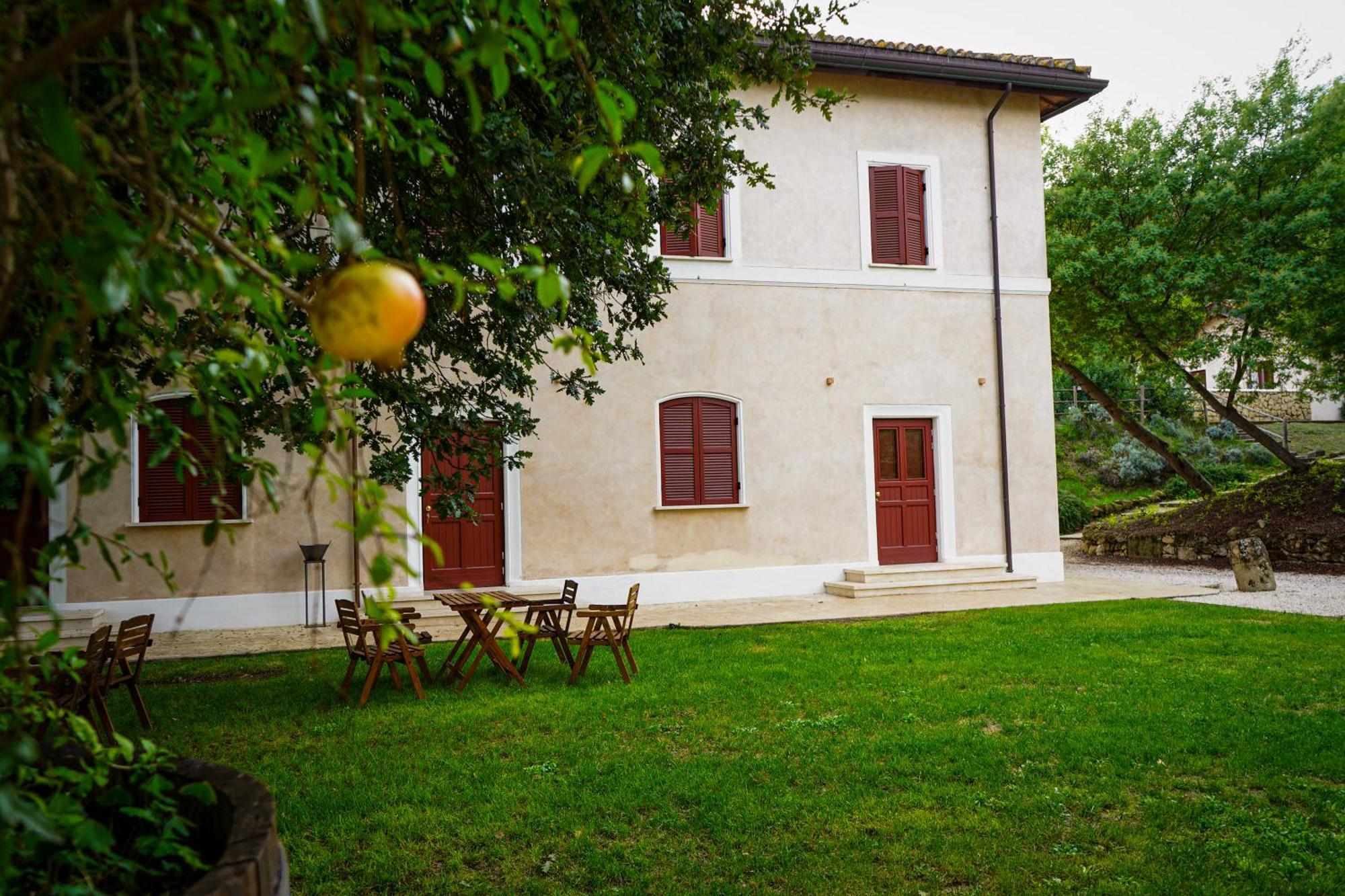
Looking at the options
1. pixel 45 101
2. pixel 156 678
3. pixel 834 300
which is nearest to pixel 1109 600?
pixel 834 300

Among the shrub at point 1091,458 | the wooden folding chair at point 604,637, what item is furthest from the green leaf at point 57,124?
the shrub at point 1091,458

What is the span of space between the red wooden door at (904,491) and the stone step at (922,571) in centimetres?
29

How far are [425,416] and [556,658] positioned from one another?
9.92ft

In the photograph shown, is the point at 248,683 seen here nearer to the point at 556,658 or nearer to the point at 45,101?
the point at 556,658

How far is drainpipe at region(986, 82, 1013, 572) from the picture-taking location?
12656mm

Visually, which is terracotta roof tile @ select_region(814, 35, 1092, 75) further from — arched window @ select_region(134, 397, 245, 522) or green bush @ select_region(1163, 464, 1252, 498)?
green bush @ select_region(1163, 464, 1252, 498)

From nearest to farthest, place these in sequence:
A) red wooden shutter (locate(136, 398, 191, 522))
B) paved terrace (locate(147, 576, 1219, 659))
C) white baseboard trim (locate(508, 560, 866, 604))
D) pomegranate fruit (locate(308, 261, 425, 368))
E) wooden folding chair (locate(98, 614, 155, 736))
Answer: pomegranate fruit (locate(308, 261, 425, 368)) < wooden folding chair (locate(98, 614, 155, 736)) < paved terrace (locate(147, 576, 1219, 659)) < red wooden shutter (locate(136, 398, 191, 522)) < white baseboard trim (locate(508, 560, 866, 604))

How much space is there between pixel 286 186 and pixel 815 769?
12.2 feet

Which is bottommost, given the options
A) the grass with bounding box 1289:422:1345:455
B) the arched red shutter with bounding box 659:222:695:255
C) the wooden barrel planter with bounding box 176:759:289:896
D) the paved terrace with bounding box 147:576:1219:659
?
the paved terrace with bounding box 147:576:1219:659

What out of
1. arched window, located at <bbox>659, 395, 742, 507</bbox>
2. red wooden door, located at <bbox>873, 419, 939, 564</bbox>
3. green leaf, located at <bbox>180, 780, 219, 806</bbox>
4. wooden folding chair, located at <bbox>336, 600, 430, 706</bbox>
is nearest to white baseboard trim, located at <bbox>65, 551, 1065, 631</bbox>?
red wooden door, located at <bbox>873, 419, 939, 564</bbox>

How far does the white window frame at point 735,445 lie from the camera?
11500 millimetres

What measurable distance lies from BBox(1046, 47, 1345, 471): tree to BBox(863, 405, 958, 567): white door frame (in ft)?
16.5

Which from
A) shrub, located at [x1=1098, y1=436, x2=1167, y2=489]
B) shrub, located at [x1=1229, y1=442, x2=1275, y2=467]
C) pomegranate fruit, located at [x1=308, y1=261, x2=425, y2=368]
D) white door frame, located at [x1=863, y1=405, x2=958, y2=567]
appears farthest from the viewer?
shrub, located at [x1=1098, y1=436, x2=1167, y2=489]

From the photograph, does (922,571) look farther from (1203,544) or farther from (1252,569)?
(1203,544)
